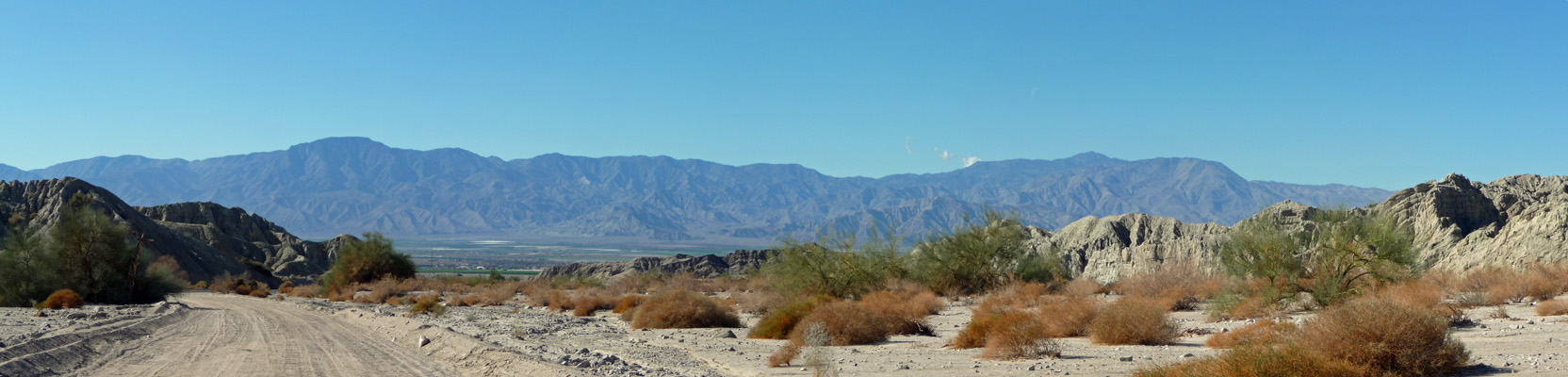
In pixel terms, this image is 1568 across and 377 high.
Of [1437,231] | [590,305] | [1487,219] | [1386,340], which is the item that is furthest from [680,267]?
[1386,340]

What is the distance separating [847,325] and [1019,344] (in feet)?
16.0

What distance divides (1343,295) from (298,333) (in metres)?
25.7

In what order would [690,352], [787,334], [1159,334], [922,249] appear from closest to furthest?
[1159,334], [690,352], [787,334], [922,249]

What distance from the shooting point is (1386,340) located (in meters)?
10.4

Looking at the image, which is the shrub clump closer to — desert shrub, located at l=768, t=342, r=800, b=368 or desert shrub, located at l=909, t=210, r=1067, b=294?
desert shrub, located at l=768, t=342, r=800, b=368

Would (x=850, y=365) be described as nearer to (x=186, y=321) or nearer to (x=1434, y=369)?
(x=1434, y=369)

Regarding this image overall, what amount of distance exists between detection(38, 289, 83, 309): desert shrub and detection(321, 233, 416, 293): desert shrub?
22951 mm

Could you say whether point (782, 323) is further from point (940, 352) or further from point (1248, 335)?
point (1248, 335)

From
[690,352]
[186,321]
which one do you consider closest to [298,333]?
[186,321]

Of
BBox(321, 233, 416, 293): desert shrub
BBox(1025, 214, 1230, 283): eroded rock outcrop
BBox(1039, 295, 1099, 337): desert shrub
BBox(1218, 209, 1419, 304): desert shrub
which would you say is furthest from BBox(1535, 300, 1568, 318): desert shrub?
BBox(321, 233, 416, 293): desert shrub

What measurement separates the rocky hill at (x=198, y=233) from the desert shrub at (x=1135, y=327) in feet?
254

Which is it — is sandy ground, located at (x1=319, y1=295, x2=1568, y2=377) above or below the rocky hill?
below

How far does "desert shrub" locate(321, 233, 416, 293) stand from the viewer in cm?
6250

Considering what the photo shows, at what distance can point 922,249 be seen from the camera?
1599 inches
